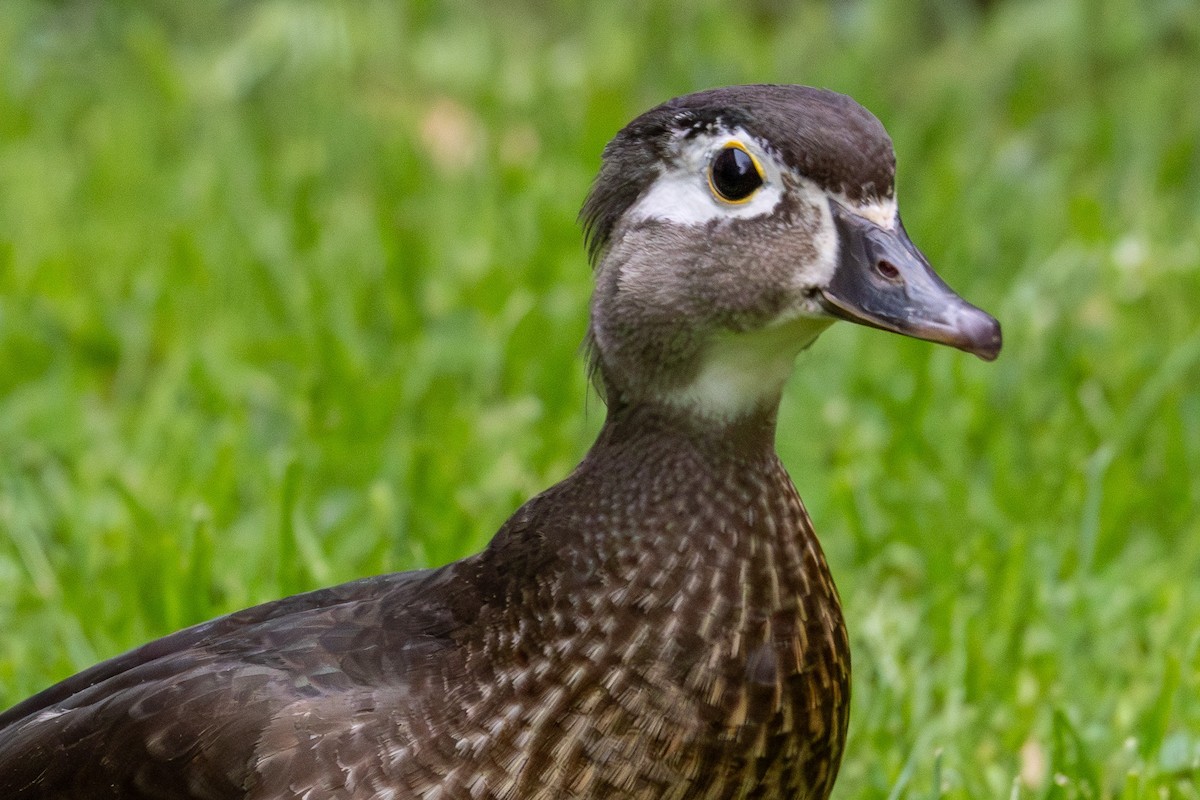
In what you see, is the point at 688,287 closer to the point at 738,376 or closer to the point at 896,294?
the point at 738,376

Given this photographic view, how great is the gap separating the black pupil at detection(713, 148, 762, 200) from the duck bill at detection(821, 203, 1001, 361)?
11cm

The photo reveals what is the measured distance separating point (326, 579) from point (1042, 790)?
1.36m

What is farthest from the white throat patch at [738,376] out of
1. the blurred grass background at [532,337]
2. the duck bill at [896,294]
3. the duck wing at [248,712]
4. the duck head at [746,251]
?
the blurred grass background at [532,337]

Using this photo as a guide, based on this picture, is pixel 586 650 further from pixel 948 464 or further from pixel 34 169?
pixel 34 169

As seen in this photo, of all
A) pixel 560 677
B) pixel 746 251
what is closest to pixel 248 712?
pixel 560 677

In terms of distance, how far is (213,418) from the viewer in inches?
157

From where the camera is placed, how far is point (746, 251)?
216cm

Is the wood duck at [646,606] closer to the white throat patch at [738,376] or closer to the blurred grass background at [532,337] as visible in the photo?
the white throat patch at [738,376]

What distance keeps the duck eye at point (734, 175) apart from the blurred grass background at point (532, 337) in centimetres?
106

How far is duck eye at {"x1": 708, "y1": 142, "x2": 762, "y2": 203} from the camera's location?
2154 millimetres

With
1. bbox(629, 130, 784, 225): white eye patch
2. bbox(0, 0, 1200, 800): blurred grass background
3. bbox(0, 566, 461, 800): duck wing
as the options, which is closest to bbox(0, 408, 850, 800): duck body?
bbox(0, 566, 461, 800): duck wing

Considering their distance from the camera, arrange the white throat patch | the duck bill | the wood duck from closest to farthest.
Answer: the duck bill < the wood duck < the white throat patch

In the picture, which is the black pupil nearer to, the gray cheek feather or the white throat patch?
the gray cheek feather

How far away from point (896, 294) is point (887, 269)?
3 centimetres
